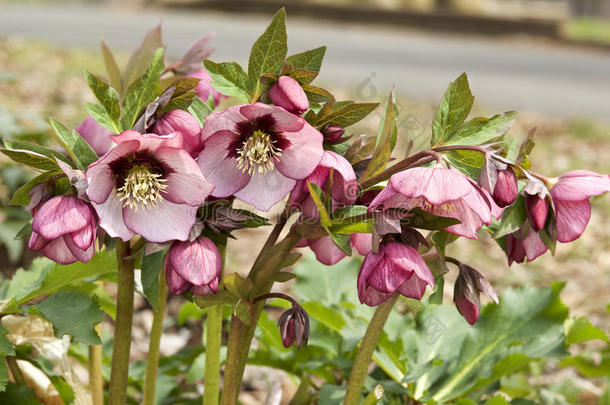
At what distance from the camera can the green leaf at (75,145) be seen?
2.81 ft

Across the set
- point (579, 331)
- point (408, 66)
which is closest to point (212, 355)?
point (579, 331)

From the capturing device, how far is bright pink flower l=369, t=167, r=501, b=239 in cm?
79

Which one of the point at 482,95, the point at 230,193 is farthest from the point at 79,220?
the point at 482,95

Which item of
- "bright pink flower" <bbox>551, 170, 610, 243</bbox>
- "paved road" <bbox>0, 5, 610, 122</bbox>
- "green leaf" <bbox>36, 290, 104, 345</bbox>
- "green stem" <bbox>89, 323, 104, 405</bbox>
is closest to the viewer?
"bright pink flower" <bbox>551, 170, 610, 243</bbox>

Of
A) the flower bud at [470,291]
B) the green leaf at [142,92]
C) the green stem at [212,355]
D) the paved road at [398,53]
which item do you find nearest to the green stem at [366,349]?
the flower bud at [470,291]

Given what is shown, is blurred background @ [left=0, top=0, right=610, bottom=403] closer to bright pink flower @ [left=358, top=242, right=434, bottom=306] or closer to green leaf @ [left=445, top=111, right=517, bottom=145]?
green leaf @ [left=445, top=111, right=517, bottom=145]

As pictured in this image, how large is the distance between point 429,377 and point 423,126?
0.52 m

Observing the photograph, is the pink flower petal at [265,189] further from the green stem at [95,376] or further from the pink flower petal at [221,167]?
the green stem at [95,376]

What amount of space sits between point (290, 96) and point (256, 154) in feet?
0.31

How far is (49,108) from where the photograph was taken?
3707mm

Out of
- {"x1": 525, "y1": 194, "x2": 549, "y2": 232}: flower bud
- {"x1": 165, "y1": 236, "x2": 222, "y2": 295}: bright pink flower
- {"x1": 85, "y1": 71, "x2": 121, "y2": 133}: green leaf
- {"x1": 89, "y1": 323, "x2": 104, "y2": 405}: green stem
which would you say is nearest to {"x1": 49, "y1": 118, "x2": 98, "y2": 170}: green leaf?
{"x1": 85, "y1": 71, "x2": 121, "y2": 133}: green leaf

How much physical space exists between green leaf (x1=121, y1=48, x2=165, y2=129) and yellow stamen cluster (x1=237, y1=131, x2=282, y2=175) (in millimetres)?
125

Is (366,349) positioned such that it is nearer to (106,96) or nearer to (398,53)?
(106,96)

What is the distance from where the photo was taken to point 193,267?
83cm
